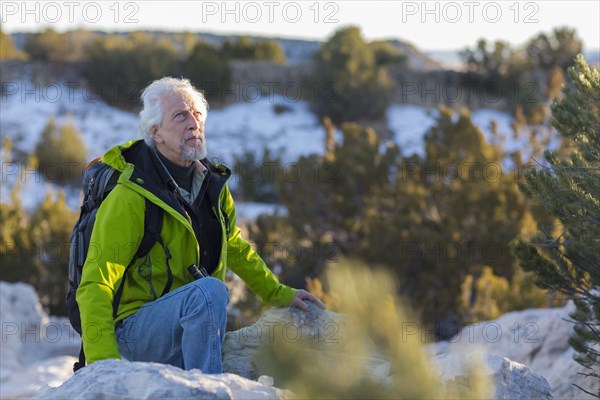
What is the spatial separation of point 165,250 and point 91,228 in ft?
0.93

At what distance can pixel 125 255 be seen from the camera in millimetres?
3143

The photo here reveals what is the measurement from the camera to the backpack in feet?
10.5

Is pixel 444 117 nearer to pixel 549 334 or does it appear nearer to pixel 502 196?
pixel 502 196

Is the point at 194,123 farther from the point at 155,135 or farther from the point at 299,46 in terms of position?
the point at 299,46

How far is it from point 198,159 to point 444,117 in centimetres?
789

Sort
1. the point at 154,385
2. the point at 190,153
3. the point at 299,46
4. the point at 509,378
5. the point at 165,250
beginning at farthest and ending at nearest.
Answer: the point at 299,46, the point at 190,153, the point at 165,250, the point at 509,378, the point at 154,385

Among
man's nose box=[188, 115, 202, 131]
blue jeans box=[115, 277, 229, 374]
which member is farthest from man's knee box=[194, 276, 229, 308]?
man's nose box=[188, 115, 202, 131]

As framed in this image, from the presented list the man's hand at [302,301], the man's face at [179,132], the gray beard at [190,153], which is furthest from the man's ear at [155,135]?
the man's hand at [302,301]

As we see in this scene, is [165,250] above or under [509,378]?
above

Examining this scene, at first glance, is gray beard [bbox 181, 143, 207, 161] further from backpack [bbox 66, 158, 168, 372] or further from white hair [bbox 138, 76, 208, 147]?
backpack [bbox 66, 158, 168, 372]

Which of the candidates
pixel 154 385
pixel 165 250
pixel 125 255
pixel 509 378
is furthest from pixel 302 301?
pixel 154 385

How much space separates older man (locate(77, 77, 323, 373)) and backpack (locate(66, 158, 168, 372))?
3 centimetres

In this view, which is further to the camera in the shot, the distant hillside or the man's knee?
the distant hillside

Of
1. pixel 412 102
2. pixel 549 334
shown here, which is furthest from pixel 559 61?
pixel 549 334
